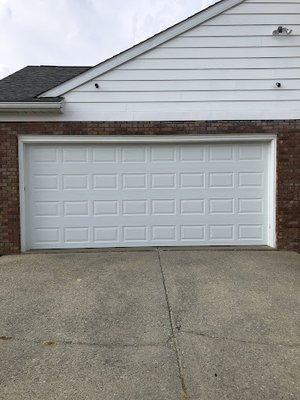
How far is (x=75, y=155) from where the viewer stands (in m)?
8.34

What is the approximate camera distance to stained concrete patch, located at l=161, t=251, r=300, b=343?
4.52 meters

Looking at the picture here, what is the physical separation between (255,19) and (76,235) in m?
5.70

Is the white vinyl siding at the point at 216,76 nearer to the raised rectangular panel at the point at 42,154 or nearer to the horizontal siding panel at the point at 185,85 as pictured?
the horizontal siding panel at the point at 185,85

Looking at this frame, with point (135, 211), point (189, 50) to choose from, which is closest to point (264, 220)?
point (135, 211)

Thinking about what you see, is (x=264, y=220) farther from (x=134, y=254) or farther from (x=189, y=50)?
(x=189, y=50)

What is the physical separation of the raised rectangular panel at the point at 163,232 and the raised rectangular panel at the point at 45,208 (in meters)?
2.06

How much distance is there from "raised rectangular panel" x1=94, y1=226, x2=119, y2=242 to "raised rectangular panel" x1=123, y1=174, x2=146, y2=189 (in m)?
0.91

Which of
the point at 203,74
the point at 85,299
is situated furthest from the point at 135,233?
the point at 203,74

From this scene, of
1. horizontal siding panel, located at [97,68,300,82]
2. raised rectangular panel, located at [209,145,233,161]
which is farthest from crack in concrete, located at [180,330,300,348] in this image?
horizontal siding panel, located at [97,68,300,82]

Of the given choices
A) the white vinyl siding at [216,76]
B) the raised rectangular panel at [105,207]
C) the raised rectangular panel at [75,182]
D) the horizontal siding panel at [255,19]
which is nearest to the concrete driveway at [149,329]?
the raised rectangular panel at [105,207]

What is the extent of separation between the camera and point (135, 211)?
843cm

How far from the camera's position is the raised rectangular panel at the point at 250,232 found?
8500 millimetres

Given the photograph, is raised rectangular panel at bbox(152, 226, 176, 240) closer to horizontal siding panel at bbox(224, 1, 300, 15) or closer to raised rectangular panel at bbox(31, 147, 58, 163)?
raised rectangular panel at bbox(31, 147, 58, 163)

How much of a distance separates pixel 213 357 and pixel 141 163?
5.15m
